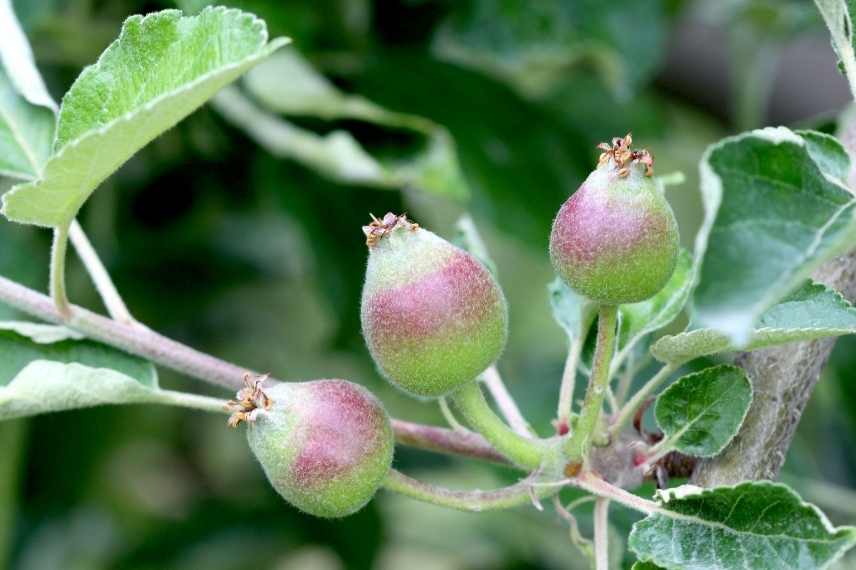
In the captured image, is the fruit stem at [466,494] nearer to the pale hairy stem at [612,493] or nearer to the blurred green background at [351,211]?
the pale hairy stem at [612,493]

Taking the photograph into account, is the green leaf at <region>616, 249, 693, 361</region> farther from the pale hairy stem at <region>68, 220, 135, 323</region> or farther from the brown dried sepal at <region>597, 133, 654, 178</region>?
the pale hairy stem at <region>68, 220, 135, 323</region>

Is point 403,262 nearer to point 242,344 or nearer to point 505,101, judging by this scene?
point 505,101

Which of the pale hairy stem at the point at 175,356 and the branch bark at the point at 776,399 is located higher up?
the branch bark at the point at 776,399

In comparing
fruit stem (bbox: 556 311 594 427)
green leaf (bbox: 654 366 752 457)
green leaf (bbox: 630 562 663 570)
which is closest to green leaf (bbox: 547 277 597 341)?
fruit stem (bbox: 556 311 594 427)

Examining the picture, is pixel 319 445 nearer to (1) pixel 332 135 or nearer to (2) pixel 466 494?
(2) pixel 466 494

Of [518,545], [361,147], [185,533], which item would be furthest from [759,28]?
[185,533]

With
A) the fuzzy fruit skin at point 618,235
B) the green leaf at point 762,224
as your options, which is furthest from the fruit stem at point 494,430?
the green leaf at point 762,224
